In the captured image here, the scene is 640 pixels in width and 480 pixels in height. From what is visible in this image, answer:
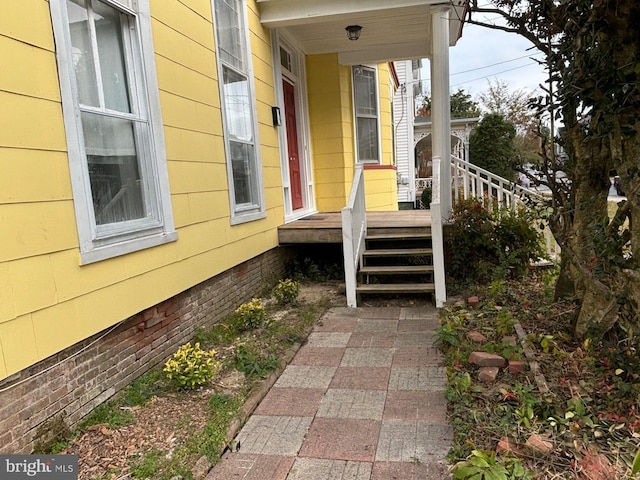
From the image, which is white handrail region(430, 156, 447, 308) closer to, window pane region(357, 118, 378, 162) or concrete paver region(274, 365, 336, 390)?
concrete paver region(274, 365, 336, 390)

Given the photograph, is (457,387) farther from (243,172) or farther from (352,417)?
(243,172)

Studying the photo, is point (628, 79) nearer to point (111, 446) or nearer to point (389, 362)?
point (389, 362)

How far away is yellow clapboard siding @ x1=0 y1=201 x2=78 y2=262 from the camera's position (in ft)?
7.43

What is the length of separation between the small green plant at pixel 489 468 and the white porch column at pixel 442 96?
402cm

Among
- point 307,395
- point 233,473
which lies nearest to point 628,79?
point 307,395

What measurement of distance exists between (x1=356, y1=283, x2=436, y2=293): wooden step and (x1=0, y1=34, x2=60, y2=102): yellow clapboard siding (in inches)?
148

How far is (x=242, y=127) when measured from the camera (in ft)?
17.4

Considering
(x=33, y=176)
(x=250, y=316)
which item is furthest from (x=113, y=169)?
(x=250, y=316)

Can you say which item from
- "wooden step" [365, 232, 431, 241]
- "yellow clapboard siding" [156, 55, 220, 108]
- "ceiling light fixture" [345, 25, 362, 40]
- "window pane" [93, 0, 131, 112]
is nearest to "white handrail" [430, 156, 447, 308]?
"wooden step" [365, 232, 431, 241]

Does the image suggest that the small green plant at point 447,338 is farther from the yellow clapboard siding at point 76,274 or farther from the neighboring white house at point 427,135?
the neighboring white house at point 427,135

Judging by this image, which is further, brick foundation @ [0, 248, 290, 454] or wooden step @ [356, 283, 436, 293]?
wooden step @ [356, 283, 436, 293]

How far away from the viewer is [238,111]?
5.19 metres

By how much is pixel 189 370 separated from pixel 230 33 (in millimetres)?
3840

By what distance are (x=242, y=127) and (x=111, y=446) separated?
3719 mm
